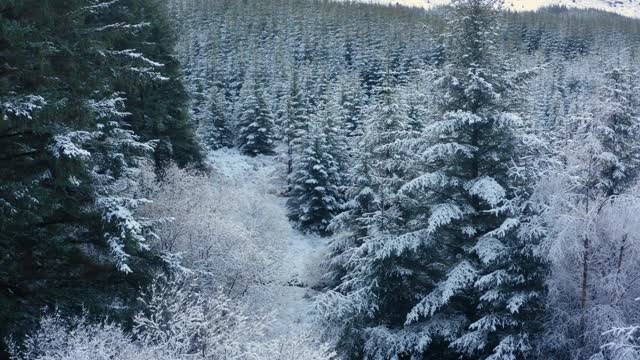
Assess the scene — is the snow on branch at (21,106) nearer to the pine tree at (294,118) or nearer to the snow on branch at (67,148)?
the snow on branch at (67,148)

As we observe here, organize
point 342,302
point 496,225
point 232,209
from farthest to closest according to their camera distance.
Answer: point 232,209, point 342,302, point 496,225

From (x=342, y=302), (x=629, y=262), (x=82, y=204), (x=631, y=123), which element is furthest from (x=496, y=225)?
(x=82, y=204)

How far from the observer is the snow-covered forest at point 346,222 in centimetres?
927

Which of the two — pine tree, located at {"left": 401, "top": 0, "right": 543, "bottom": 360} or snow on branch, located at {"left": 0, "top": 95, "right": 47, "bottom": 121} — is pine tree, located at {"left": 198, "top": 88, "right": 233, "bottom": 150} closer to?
pine tree, located at {"left": 401, "top": 0, "right": 543, "bottom": 360}

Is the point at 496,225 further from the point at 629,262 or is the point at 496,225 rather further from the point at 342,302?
the point at 342,302

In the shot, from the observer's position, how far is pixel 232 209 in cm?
2622

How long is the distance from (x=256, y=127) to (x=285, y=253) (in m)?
26.7

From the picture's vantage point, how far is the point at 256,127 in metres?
55.5

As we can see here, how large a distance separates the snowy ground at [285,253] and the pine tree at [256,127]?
3.98ft

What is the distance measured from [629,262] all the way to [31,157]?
555 inches

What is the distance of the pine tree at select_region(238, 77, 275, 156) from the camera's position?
182 feet

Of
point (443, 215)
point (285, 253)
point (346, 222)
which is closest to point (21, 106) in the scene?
point (443, 215)

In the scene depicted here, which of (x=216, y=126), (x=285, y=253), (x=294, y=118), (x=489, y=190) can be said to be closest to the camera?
(x=489, y=190)

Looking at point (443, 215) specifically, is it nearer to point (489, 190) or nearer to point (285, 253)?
point (489, 190)
